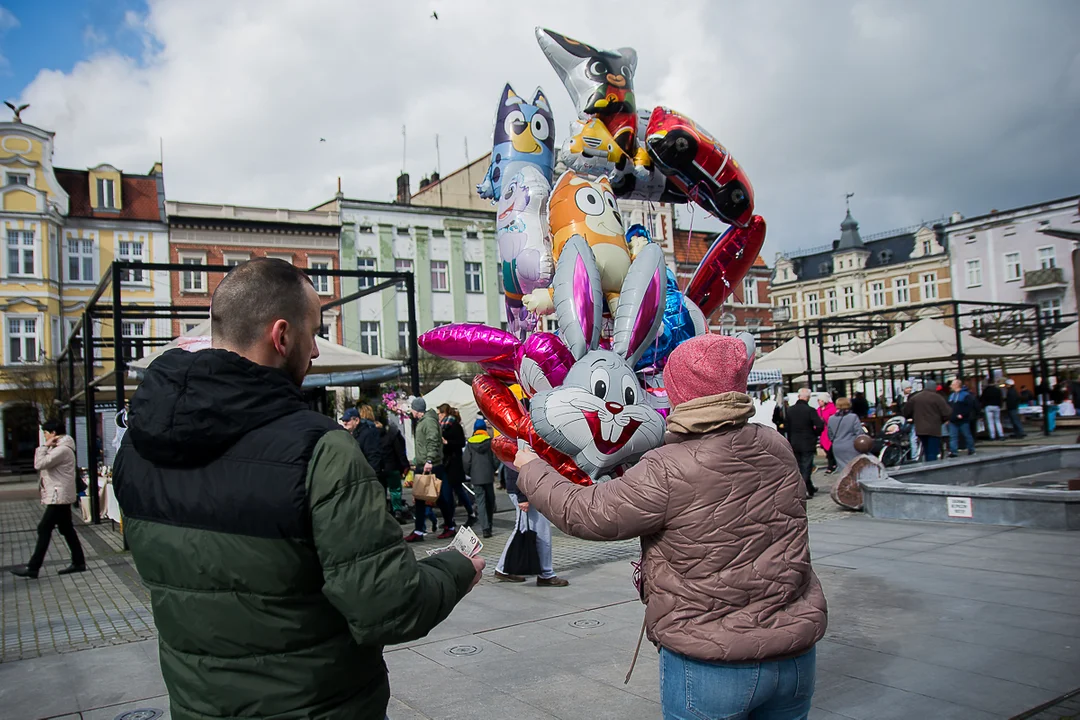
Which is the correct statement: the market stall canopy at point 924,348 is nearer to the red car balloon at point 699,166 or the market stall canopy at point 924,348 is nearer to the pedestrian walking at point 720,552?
the red car balloon at point 699,166

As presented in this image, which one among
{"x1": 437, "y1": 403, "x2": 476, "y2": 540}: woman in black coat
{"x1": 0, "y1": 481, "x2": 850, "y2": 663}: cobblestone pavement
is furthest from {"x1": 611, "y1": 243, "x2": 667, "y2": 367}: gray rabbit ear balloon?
{"x1": 437, "y1": 403, "x2": 476, "y2": 540}: woman in black coat

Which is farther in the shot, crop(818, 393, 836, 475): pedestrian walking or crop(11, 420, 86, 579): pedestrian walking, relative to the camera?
crop(818, 393, 836, 475): pedestrian walking

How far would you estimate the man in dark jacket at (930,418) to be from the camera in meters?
14.9

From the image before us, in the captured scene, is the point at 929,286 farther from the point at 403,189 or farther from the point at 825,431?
the point at 825,431

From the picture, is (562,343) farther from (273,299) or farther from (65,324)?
(65,324)

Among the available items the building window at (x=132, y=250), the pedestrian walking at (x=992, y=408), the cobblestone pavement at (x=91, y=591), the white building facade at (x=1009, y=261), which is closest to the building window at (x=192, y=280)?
the building window at (x=132, y=250)

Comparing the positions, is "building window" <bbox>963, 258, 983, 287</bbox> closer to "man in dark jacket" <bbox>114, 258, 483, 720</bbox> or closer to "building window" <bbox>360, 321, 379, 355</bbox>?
"building window" <bbox>360, 321, 379, 355</bbox>

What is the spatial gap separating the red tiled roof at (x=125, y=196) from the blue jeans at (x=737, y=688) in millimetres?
33790

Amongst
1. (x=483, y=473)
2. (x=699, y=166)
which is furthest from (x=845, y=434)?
(x=699, y=166)

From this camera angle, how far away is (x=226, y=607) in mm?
1844

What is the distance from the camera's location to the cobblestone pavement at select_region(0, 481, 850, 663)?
6.39 meters

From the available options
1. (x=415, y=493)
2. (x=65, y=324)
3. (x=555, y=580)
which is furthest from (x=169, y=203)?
(x=555, y=580)

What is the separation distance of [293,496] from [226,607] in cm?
32

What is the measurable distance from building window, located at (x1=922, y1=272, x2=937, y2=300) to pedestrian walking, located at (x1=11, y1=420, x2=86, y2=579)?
5242 cm
